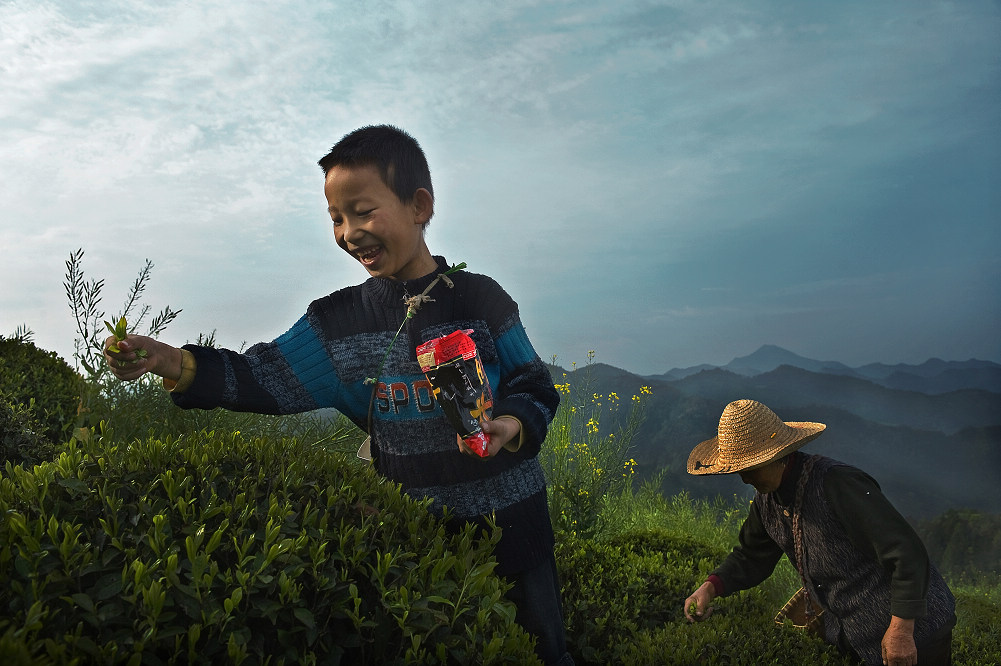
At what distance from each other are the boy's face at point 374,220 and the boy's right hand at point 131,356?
80 cm

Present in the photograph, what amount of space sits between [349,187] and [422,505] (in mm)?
1228

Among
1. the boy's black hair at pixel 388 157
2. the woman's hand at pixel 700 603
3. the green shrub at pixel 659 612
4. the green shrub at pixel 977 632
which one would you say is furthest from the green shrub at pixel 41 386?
the green shrub at pixel 977 632

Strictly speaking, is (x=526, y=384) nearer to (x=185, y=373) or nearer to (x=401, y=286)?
(x=401, y=286)

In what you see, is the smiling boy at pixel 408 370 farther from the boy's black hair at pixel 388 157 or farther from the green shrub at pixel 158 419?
the green shrub at pixel 158 419

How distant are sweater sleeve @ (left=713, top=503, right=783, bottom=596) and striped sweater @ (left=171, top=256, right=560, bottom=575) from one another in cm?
147

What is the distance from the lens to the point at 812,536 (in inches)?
136

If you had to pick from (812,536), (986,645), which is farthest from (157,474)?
(986,645)

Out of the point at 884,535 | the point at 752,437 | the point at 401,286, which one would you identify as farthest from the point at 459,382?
the point at 884,535

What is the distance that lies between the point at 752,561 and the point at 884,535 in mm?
849

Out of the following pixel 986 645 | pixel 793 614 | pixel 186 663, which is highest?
pixel 186 663

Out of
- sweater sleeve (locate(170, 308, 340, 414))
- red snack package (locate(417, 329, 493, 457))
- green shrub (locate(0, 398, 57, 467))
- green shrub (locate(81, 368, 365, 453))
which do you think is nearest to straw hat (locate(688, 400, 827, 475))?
red snack package (locate(417, 329, 493, 457))

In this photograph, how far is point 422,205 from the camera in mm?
2900

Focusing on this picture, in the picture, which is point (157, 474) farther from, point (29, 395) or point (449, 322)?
point (29, 395)

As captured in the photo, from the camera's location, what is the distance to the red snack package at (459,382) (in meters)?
2.32
